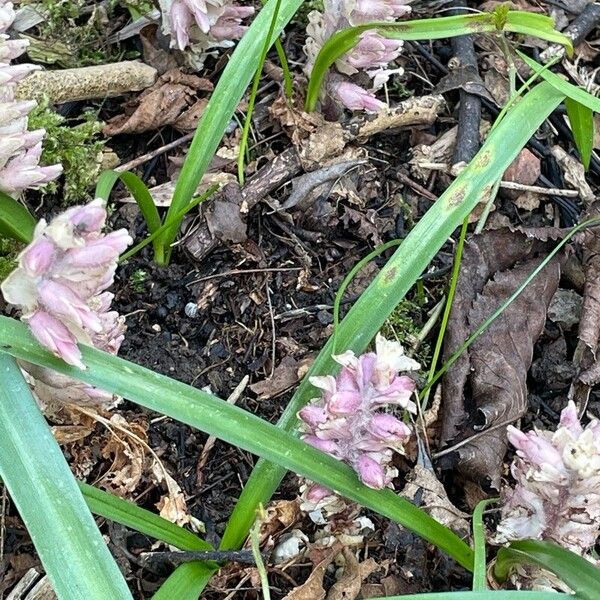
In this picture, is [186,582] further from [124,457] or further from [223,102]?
[223,102]

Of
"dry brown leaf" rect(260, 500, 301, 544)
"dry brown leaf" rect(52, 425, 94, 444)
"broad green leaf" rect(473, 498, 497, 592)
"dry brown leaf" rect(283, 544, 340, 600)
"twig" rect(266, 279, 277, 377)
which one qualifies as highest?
"broad green leaf" rect(473, 498, 497, 592)

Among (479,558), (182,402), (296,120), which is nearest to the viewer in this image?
(182,402)

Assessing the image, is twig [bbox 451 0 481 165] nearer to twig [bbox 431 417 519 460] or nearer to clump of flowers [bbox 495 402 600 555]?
twig [bbox 431 417 519 460]

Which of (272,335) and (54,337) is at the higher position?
(54,337)

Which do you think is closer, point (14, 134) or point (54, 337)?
point (54, 337)

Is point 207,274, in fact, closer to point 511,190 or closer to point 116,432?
point 116,432

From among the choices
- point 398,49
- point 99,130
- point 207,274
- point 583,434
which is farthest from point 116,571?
point 398,49

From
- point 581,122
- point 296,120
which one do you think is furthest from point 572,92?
point 296,120

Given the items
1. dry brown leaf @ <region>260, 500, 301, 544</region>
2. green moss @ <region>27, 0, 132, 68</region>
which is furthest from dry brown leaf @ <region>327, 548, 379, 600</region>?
green moss @ <region>27, 0, 132, 68</region>

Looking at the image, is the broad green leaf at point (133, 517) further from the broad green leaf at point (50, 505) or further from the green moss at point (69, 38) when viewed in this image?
the green moss at point (69, 38)
